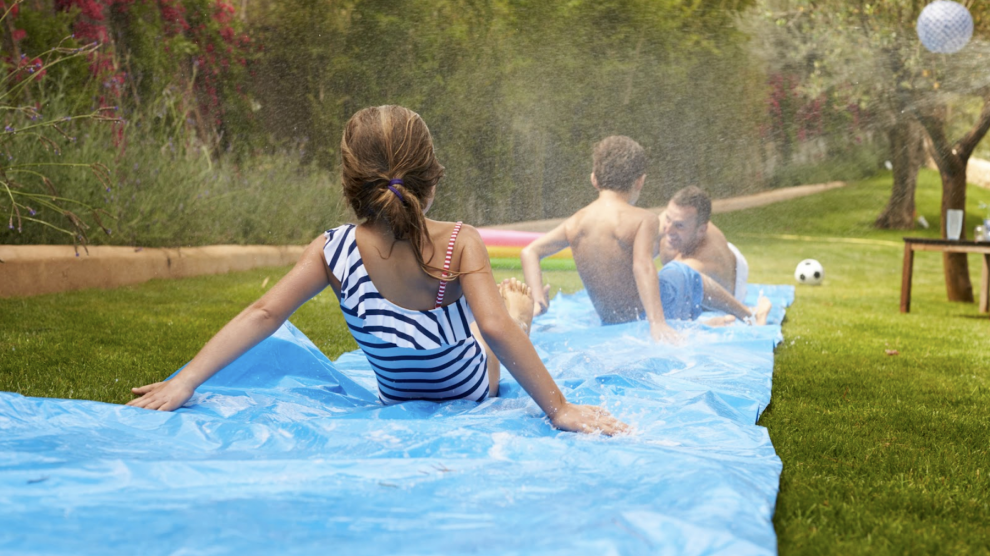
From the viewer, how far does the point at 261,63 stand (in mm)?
8609

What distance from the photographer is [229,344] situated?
8.56 ft

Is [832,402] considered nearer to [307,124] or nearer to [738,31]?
[738,31]

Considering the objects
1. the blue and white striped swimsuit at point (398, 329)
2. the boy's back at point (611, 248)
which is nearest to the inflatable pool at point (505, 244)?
the boy's back at point (611, 248)

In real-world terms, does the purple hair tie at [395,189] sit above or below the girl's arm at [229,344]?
above

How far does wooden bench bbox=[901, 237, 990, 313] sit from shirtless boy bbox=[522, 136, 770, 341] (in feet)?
7.53

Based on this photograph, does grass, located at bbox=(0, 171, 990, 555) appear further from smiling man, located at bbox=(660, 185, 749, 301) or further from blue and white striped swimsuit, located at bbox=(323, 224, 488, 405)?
blue and white striped swimsuit, located at bbox=(323, 224, 488, 405)

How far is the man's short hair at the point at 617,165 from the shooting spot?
4.88m

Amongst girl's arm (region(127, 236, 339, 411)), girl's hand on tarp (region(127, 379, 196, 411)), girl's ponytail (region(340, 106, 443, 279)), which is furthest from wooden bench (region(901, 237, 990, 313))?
girl's hand on tarp (region(127, 379, 196, 411))

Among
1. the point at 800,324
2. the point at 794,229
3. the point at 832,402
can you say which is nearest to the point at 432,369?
the point at 832,402

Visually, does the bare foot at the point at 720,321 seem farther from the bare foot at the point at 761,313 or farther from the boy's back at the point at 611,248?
the boy's back at the point at 611,248

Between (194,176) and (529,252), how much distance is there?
156 inches

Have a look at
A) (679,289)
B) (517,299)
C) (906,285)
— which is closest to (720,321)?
(679,289)

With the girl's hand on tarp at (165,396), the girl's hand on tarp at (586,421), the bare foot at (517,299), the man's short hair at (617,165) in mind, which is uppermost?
the man's short hair at (617,165)

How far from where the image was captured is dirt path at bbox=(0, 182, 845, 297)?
5.52 m
